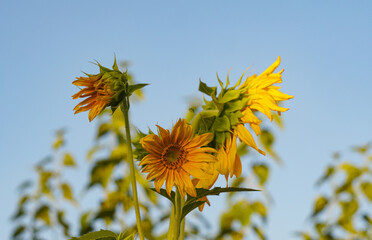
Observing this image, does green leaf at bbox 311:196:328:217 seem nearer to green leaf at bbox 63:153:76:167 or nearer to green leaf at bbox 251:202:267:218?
green leaf at bbox 251:202:267:218

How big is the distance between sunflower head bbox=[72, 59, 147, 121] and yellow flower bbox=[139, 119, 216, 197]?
3.6 inches

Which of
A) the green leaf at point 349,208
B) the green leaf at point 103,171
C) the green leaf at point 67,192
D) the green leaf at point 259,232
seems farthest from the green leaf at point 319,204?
the green leaf at point 67,192

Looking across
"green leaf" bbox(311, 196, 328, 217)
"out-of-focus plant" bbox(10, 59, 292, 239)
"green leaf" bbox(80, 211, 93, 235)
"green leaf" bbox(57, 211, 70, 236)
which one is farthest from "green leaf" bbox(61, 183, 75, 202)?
"out-of-focus plant" bbox(10, 59, 292, 239)

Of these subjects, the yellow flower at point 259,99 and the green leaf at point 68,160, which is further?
the green leaf at point 68,160

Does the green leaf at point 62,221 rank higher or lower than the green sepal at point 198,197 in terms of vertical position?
lower

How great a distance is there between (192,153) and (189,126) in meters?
0.04

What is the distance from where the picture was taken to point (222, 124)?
0.65 m

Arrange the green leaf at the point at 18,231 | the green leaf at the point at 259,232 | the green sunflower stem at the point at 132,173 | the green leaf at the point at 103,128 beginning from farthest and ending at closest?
the green leaf at the point at 18,231 < the green leaf at the point at 103,128 < the green leaf at the point at 259,232 < the green sunflower stem at the point at 132,173

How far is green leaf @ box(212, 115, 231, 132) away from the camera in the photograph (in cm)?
65

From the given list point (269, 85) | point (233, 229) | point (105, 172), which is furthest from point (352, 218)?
point (269, 85)

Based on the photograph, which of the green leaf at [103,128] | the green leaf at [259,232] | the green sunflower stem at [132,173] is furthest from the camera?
the green leaf at [103,128]

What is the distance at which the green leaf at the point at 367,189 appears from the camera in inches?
78.2

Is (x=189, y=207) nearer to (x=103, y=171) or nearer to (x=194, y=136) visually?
(x=194, y=136)

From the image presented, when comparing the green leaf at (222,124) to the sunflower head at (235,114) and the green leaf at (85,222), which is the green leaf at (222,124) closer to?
the sunflower head at (235,114)
